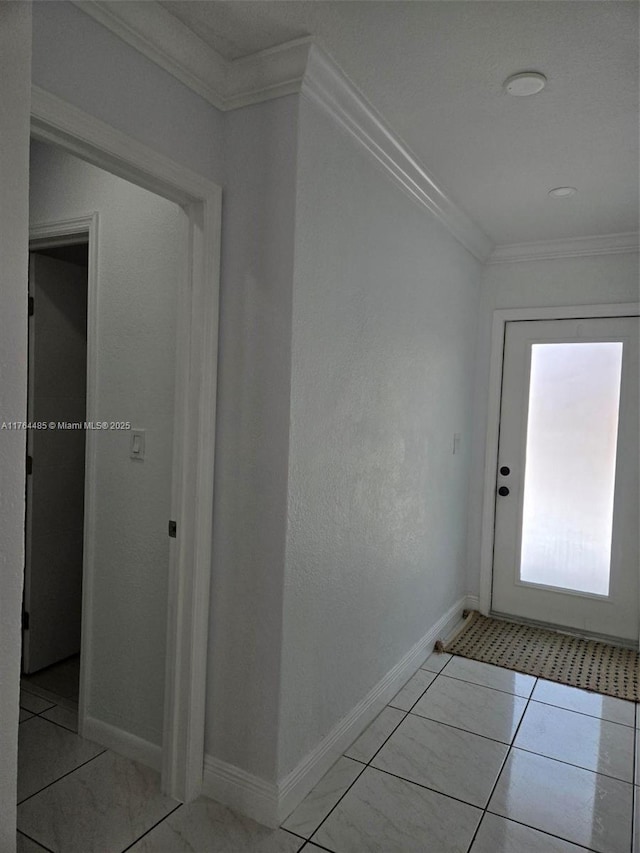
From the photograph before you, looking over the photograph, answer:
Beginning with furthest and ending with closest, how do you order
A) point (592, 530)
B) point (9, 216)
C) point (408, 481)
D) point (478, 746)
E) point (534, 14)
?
point (592, 530) < point (408, 481) < point (478, 746) < point (534, 14) < point (9, 216)

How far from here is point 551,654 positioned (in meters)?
3.58

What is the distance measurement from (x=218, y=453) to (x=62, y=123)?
1084mm

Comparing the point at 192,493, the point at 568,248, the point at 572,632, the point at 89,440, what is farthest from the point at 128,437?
the point at 572,632

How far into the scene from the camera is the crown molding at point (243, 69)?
1.69m

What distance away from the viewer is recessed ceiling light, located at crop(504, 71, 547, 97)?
199 cm

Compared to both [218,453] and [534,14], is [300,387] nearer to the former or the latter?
[218,453]

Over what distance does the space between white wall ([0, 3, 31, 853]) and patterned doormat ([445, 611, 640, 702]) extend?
2734 millimetres

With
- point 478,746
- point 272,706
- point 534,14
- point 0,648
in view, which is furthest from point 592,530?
point 0,648

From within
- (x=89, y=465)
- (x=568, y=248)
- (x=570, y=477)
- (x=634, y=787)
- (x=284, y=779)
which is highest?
(x=568, y=248)

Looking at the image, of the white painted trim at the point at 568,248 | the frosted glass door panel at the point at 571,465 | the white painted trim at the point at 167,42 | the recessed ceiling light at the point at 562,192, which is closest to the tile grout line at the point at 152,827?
the white painted trim at the point at 167,42

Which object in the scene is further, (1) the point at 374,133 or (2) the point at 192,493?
(1) the point at 374,133

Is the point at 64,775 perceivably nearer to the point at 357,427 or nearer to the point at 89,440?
the point at 89,440

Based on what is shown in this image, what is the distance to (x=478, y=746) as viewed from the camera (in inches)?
102

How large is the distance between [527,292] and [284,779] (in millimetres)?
3198
